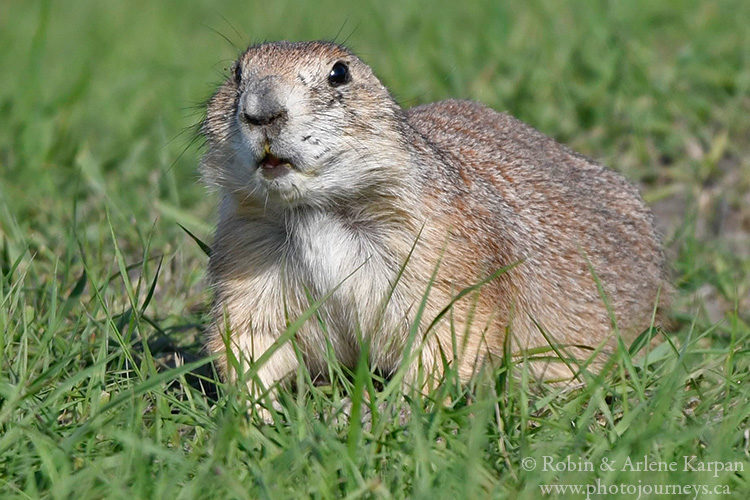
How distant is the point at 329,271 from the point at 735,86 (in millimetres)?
4091

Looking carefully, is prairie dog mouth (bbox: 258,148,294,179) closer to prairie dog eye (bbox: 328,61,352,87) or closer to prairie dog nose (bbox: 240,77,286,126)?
prairie dog nose (bbox: 240,77,286,126)

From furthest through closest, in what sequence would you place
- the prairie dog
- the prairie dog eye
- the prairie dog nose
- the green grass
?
the prairie dog eye
the prairie dog
the prairie dog nose
the green grass

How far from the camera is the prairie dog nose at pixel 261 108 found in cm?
332

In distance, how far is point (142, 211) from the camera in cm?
594

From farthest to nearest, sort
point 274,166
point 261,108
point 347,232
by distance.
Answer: point 347,232 < point 274,166 < point 261,108

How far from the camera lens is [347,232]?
12.7 ft

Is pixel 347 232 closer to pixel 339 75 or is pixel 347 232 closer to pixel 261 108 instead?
pixel 339 75

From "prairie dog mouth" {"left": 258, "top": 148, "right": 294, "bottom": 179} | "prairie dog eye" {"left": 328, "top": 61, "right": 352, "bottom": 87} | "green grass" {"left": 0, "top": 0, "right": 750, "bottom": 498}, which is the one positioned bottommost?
"green grass" {"left": 0, "top": 0, "right": 750, "bottom": 498}

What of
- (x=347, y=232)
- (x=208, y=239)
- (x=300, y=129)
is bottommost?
(x=208, y=239)

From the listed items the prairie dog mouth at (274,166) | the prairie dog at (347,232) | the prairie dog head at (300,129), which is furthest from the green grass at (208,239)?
the prairie dog mouth at (274,166)

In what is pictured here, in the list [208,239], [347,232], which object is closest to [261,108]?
[347,232]

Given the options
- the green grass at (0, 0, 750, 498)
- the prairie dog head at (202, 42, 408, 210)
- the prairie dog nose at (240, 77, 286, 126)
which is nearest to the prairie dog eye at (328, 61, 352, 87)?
the prairie dog head at (202, 42, 408, 210)

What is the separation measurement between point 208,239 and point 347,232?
1.85 m

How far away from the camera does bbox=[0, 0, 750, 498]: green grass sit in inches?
121
